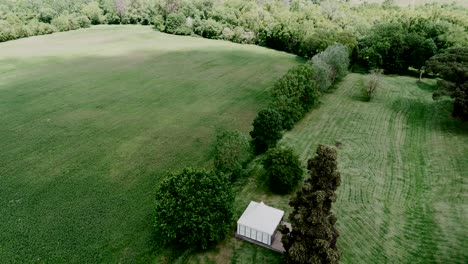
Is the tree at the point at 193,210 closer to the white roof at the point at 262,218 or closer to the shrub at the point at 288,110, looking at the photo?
the white roof at the point at 262,218

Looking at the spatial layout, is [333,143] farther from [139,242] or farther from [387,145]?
[139,242]

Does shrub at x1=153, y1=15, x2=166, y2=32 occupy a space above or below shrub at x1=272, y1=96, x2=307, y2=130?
below

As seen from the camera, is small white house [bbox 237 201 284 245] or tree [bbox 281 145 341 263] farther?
small white house [bbox 237 201 284 245]

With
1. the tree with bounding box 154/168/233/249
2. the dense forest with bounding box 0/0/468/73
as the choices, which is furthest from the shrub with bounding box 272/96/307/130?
the dense forest with bounding box 0/0/468/73

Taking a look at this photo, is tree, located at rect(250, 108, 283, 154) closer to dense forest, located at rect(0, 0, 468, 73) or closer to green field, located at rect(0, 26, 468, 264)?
green field, located at rect(0, 26, 468, 264)

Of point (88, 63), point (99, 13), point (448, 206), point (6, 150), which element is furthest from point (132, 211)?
point (99, 13)

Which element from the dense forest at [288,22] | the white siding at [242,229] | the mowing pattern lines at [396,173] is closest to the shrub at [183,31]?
the dense forest at [288,22]
